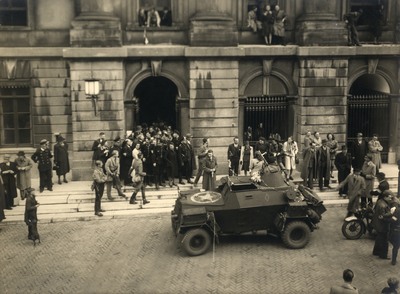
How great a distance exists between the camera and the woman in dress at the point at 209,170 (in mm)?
19078

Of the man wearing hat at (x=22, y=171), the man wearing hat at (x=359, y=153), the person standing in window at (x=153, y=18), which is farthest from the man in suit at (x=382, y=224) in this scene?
the person standing in window at (x=153, y=18)

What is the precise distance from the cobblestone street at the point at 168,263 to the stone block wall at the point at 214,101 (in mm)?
6315

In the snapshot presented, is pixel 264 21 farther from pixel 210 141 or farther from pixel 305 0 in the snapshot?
pixel 210 141

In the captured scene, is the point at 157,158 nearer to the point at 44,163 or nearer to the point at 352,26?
the point at 44,163

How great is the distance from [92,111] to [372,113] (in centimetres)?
1237

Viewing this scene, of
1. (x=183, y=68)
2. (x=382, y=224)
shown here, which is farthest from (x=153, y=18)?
(x=382, y=224)

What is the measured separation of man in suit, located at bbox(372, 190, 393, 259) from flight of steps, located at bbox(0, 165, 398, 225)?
4492mm

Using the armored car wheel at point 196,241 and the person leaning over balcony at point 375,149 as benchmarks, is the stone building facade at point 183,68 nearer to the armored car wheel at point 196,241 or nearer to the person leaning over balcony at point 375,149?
the person leaning over balcony at point 375,149

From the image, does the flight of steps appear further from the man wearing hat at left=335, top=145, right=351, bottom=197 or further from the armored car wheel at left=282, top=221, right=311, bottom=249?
the armored car wheel at left=282, top=221, right=311, bottom=249

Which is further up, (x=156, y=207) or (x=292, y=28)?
(x=292, y=28)

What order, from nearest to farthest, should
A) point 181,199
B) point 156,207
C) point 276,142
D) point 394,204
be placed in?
point 394,204 → point 181,199 → point 156,207 → point 276,142

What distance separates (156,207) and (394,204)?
26.4 feet

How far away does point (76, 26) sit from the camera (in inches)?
840

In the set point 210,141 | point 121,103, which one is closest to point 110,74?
point 121,103
